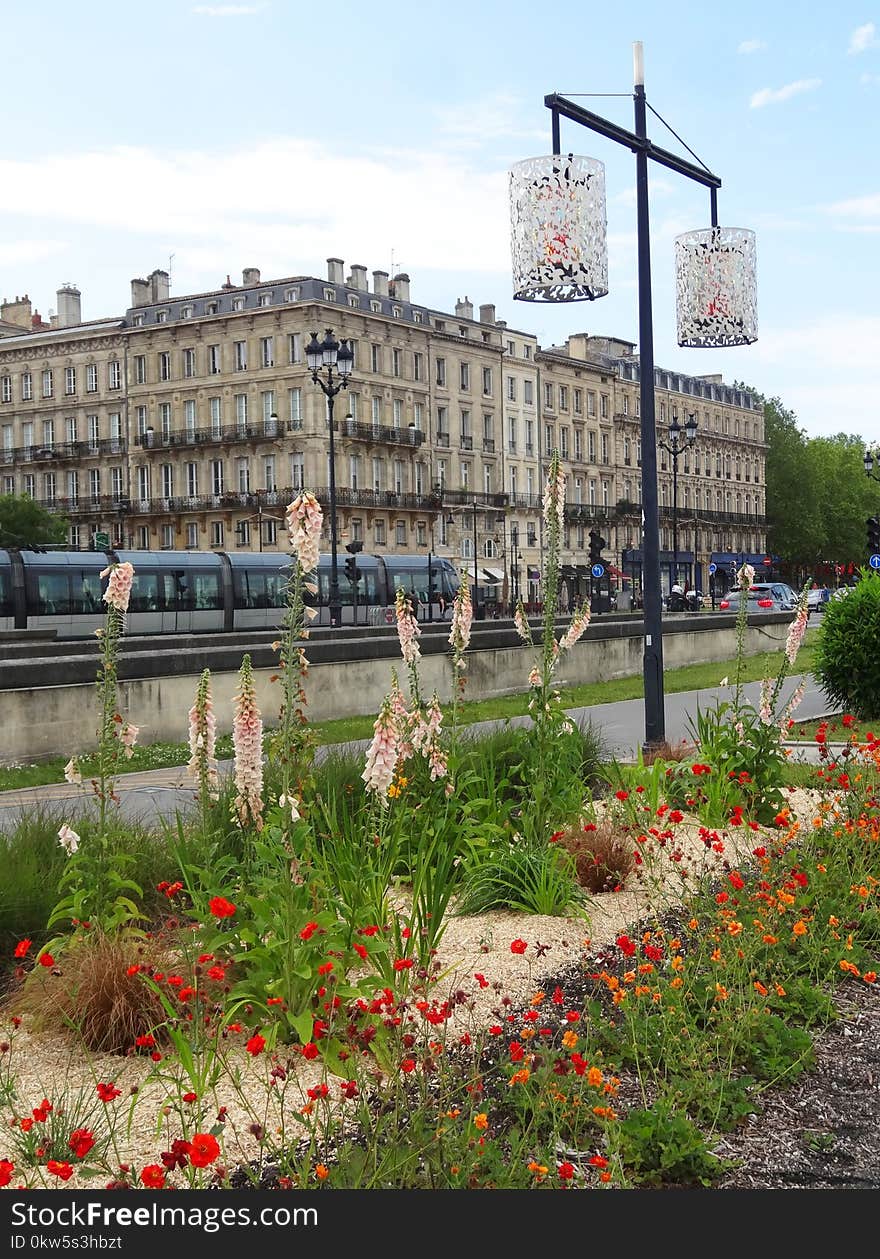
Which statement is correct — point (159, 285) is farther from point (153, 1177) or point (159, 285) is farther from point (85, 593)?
point (153, 1177)

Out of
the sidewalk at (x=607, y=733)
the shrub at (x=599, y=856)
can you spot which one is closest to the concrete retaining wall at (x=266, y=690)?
the sidewalk at (x=607, y=733)

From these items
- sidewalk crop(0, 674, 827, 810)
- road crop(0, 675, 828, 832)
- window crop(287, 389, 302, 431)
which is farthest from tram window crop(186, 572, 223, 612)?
window crop(287, 389, 302, 431)

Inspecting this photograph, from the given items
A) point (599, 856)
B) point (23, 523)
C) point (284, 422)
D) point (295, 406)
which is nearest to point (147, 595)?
point (23, 523)

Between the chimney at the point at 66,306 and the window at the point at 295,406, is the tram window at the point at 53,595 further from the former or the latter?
the chimney at the point at 66,306

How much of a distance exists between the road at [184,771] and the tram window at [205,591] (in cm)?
2289

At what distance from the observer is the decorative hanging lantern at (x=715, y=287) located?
8.46 meters

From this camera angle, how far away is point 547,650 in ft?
23.4

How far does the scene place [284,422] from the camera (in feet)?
227

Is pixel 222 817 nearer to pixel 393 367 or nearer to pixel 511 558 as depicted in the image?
pixel 393 367

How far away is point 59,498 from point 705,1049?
255ft

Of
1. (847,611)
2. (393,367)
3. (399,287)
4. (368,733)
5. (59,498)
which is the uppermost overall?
(399,287)

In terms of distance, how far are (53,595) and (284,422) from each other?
33223mm

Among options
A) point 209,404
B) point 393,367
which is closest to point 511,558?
point 393,367

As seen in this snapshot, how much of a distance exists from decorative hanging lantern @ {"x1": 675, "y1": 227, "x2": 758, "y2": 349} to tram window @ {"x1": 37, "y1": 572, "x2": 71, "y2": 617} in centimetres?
3156
